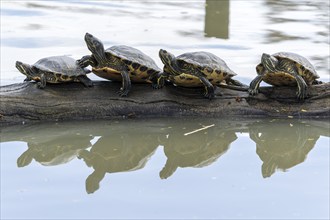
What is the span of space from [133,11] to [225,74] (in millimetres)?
5782

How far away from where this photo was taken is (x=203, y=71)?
5254 millimetres

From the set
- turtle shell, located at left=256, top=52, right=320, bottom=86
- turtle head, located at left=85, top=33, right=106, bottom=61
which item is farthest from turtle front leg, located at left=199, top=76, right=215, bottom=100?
turtle head, located at left=85, top=33, right=106, bottom=61

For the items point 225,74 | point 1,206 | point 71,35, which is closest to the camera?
point 1,206

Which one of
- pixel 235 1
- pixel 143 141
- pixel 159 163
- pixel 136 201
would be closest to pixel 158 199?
pixel 136 201

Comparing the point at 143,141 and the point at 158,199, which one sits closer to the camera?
the point at 158,199

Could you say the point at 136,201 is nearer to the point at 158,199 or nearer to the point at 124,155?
the point at 158,199

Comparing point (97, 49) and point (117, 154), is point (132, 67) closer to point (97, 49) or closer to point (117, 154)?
point (97, 49)

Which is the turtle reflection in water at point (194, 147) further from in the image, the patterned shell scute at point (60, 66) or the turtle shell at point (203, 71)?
the patterned shell scute at point (60, 66)

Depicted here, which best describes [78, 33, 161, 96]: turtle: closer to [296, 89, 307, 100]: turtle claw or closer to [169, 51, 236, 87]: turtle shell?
[169, 51, 236, 87]: turtle shell

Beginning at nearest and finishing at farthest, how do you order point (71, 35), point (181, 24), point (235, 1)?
1. point (71, 35)
2. point (181, 24)
3. point (235, 1)

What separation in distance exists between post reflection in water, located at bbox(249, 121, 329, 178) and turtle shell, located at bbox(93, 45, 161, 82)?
91cm

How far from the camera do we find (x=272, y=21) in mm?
10328

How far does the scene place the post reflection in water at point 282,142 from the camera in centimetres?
448

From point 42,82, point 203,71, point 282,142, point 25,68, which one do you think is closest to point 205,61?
point 203,71
